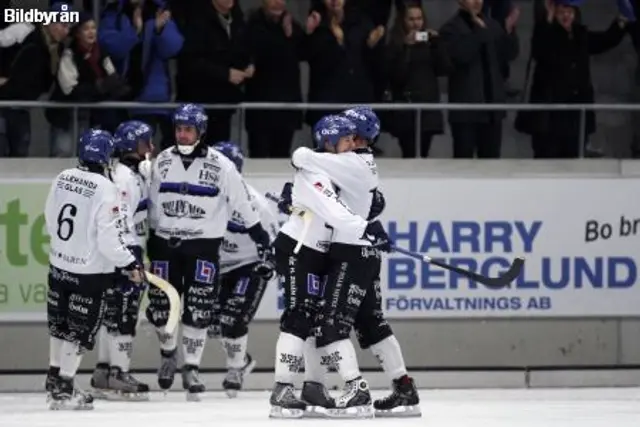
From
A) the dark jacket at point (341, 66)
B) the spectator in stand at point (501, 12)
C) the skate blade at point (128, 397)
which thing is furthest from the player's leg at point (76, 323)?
the spectator in stand at point (501, 12)

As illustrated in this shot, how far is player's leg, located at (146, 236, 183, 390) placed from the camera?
49.6 ft

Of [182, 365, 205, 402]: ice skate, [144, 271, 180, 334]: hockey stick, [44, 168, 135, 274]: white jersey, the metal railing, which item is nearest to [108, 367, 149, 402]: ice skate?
[182, 365, 205, 402]: ice skate

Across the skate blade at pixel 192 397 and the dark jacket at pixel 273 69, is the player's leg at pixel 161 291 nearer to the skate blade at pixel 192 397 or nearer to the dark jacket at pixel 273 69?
the skate blade at pixel 192 397

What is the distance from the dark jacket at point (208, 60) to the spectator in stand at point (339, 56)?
1.92 feet

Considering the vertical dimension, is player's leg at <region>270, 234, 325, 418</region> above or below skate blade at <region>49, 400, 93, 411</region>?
above

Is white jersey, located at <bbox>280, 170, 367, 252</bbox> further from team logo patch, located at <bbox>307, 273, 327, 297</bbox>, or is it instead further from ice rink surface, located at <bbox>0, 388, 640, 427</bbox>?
ice rink surface, located at <bbox>0, 388, 640, 427</bbox>

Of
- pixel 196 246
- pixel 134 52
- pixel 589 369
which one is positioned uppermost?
pixel 134 52

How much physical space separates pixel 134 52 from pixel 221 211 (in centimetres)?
194

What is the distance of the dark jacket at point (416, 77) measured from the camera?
1686 cm

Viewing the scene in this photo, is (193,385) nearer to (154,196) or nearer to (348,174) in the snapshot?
(154,196)

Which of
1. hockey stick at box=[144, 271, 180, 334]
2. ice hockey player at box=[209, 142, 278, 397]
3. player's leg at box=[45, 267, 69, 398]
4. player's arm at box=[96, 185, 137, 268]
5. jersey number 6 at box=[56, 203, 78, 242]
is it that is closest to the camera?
player's arm at box=[96, 185, 137, 268]

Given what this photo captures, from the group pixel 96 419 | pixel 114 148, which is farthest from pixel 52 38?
pixel 96 419

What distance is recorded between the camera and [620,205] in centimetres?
1723

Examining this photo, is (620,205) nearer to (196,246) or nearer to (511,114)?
(511,114)
